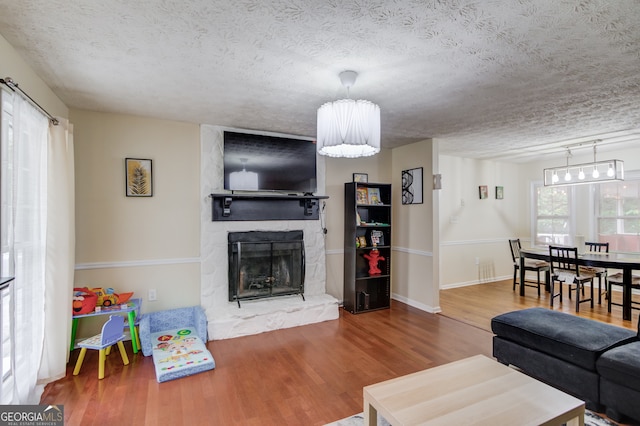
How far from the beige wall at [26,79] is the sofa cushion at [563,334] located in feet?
12.7

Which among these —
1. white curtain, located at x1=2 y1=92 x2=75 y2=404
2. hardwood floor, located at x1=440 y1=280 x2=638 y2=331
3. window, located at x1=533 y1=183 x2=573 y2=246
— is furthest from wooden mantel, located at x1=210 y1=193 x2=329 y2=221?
window, located at x1=533 y1=183 x2=573 y2=246

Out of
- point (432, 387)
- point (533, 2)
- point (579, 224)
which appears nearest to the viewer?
point (533, 2)

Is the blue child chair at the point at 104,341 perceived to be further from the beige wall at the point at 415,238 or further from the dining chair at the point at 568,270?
the dining chair at the point at 568,270

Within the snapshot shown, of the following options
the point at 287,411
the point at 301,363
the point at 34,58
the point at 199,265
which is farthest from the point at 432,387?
the point at 34,58

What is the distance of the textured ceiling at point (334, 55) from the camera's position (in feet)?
5.04

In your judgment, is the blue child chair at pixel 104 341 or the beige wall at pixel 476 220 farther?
the beige wall at pixel 476 220

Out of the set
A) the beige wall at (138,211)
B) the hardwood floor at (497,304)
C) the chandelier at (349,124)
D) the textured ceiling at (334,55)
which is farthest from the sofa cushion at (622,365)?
the beige wall at (138,211)

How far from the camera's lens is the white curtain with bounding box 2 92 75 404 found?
1939 mm

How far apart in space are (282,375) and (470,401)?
4.89ft

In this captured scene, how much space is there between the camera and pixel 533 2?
1.45 meters

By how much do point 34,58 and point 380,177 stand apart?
3945 mm

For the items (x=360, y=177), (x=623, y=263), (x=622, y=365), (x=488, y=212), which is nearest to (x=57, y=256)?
(x=360, y=177)

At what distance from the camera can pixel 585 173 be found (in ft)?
14.6

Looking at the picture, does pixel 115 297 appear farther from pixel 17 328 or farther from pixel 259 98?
pixel 259 98
